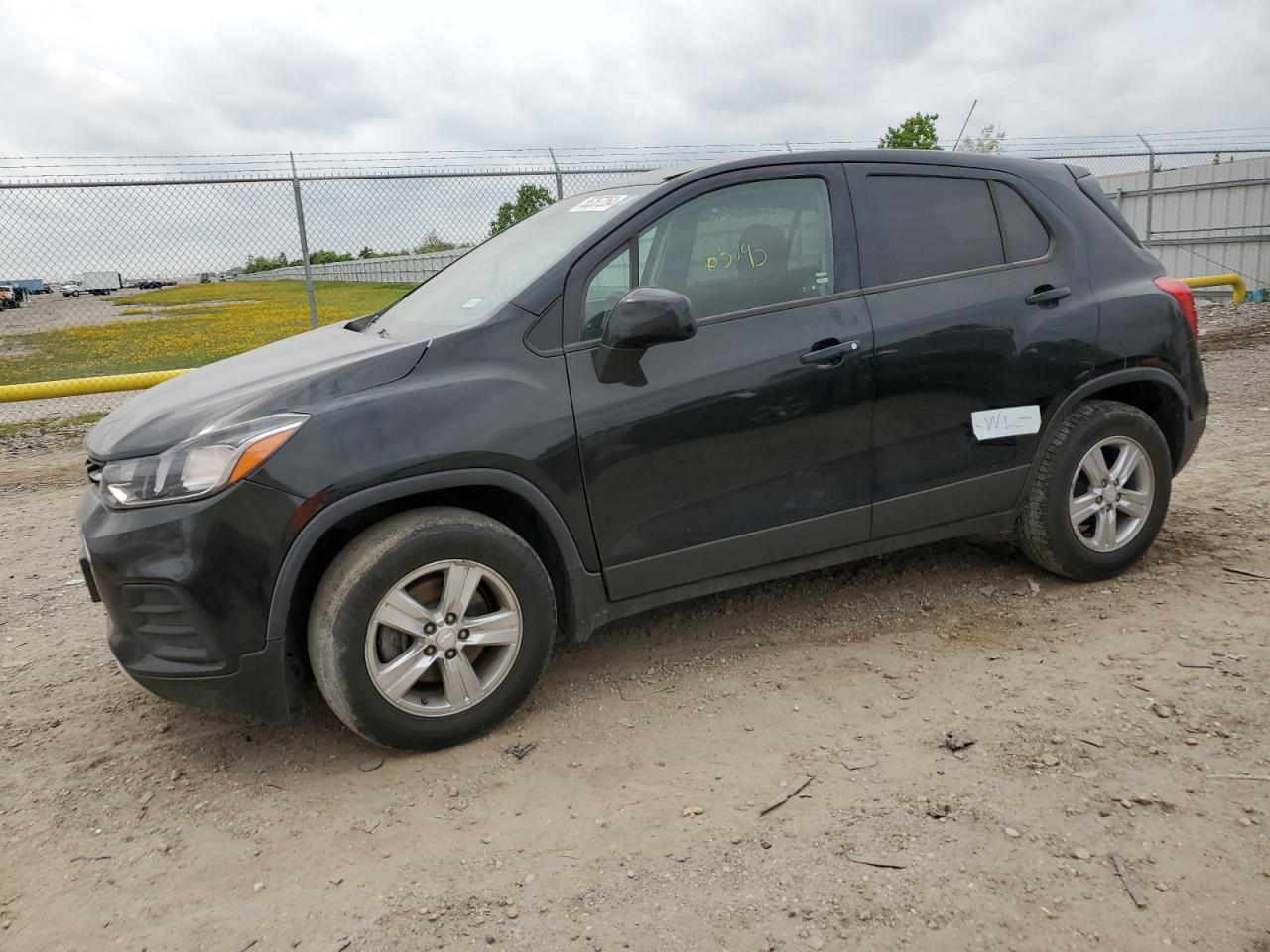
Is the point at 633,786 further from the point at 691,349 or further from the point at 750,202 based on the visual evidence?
the point at 750,202

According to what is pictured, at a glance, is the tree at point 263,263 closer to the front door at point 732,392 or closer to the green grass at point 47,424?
the green grass at point 47,424

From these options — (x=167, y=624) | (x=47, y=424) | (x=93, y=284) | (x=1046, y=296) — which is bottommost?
(x=167, y=624)

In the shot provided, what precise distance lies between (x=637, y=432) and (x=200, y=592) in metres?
1.37

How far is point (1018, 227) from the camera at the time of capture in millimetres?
3916

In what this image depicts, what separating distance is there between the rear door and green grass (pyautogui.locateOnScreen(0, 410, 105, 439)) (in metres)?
8.18

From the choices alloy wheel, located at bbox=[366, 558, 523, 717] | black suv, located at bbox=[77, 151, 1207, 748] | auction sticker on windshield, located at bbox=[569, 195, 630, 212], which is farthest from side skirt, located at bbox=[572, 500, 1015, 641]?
auction sticker on windshield, located at bbox=[569, 195, 630, 212]

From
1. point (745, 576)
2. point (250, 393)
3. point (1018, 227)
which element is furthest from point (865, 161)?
point (250, 393)

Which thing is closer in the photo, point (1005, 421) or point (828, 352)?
point (828, 352)

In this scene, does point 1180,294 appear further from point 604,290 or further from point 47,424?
point 47,424

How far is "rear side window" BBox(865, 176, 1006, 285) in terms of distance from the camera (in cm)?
368

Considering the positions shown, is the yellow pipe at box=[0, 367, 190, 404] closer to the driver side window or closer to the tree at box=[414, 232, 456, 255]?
the tree at box=[414, 232, 456, 255]

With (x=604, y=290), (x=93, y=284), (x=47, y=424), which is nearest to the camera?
(x=604, y=290)

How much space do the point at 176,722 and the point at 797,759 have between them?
83.6 inches

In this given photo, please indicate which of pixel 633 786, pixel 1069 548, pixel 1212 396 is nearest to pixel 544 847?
pixel 633 786
